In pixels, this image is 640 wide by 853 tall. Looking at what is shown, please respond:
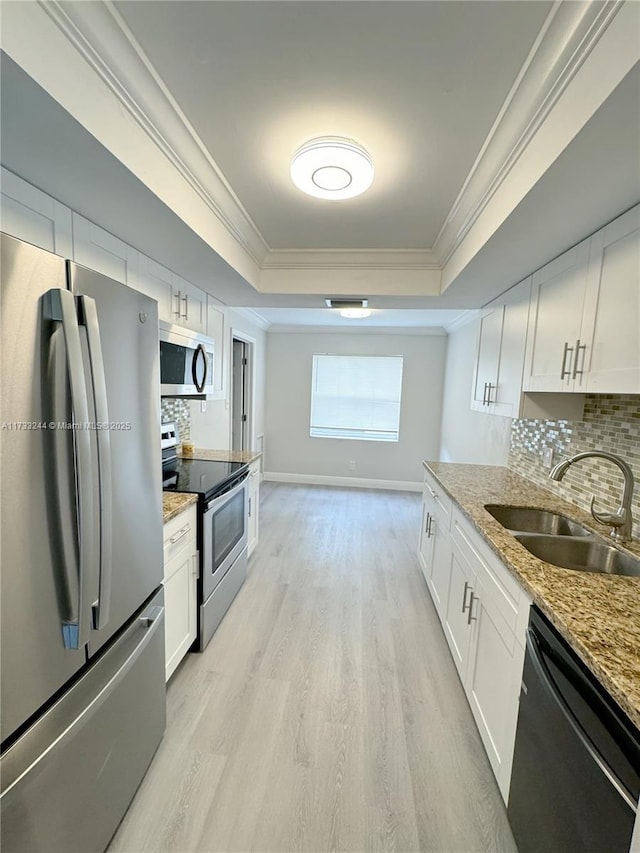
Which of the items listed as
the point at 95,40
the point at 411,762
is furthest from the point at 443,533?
the point at 95,40

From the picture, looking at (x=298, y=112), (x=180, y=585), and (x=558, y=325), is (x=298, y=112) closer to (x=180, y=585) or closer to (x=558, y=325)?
(x=558, y=325)

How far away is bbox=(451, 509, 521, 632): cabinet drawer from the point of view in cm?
131

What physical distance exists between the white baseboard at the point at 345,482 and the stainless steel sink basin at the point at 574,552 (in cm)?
398

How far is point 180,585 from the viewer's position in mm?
1835

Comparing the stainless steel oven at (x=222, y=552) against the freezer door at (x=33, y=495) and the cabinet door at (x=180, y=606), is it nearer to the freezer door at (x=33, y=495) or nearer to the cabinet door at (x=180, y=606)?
the cabinet door at (x=180, y=606)

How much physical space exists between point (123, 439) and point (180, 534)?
0.79m

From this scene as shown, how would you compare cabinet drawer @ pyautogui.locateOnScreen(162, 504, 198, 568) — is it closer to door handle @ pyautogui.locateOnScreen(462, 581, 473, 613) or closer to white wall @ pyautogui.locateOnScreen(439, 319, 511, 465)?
door handle @ pyautogui.locateOnScreen(462, 581, 473, 613)

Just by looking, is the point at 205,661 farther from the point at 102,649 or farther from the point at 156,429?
the point at 156,429

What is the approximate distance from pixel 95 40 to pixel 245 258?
4.87 feet

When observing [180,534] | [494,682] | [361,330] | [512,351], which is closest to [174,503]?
[180,534]

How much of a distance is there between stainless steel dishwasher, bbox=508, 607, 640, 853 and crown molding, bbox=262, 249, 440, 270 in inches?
93.8

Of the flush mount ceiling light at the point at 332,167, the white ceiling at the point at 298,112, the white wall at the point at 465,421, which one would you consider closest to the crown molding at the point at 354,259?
the white ceiling at the point at 298,112

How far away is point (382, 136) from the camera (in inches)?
58.7

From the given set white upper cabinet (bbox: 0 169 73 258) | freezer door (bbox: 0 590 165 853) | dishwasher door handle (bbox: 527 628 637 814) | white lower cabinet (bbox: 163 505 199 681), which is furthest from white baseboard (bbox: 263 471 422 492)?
white upper cabinet (bbox: 0 169 73 258)
